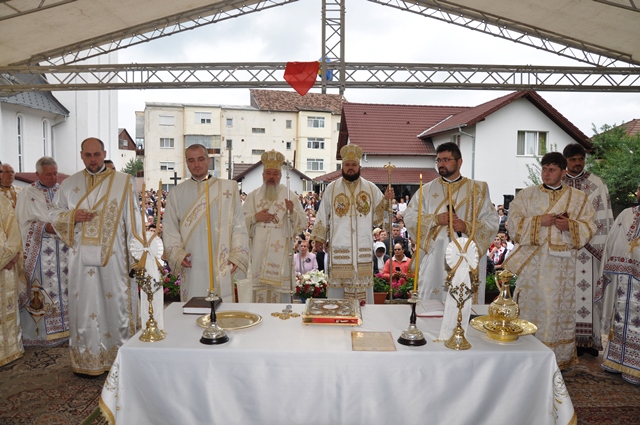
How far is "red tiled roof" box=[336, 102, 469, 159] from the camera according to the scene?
22.4 metres

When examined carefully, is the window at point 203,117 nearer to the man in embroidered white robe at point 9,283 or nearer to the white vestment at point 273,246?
the white vestment at point 273,246

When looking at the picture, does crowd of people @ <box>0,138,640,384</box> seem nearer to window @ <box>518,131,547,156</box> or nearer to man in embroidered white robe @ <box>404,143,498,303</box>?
man in embroidered white robe @ <box>404,143,498,303</box>

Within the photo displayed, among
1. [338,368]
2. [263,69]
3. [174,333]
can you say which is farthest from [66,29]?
[338,368]

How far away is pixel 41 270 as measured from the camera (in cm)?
584

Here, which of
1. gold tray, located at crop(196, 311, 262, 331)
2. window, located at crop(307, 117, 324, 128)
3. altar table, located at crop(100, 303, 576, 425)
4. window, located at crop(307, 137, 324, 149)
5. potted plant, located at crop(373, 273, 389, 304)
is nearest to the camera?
altar table, located at crop(100, 303, 576, 425)

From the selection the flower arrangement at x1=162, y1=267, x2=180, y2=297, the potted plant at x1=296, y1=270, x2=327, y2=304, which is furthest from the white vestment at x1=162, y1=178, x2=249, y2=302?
the flower arrangement at x1=162, y1=267, x2=180, y2=297

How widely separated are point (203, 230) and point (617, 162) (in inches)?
685

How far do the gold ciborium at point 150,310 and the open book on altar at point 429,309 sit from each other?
163cm

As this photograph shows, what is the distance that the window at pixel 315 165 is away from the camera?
36625 millimetres

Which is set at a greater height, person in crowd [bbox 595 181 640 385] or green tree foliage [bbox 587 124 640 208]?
green tree foliage [bbox 587 124 640 208]

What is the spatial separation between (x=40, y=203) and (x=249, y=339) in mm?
4311

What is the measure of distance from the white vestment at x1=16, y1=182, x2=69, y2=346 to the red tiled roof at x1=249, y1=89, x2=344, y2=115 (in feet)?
102

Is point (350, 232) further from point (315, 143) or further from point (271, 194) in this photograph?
point (315, 143)

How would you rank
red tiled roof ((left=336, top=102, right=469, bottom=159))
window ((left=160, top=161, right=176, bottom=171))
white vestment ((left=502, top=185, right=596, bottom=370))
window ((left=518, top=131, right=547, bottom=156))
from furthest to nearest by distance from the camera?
1. window ((left=160, top=161, right=176, bottom=171))
2. red tiled roof ((left=336, top=102, right=469, bottom=159))
3. window ((left=518, top=131, right=547, bottom=156))
4. white vestment ((left=502, top=185, right=596, bottom=370))
